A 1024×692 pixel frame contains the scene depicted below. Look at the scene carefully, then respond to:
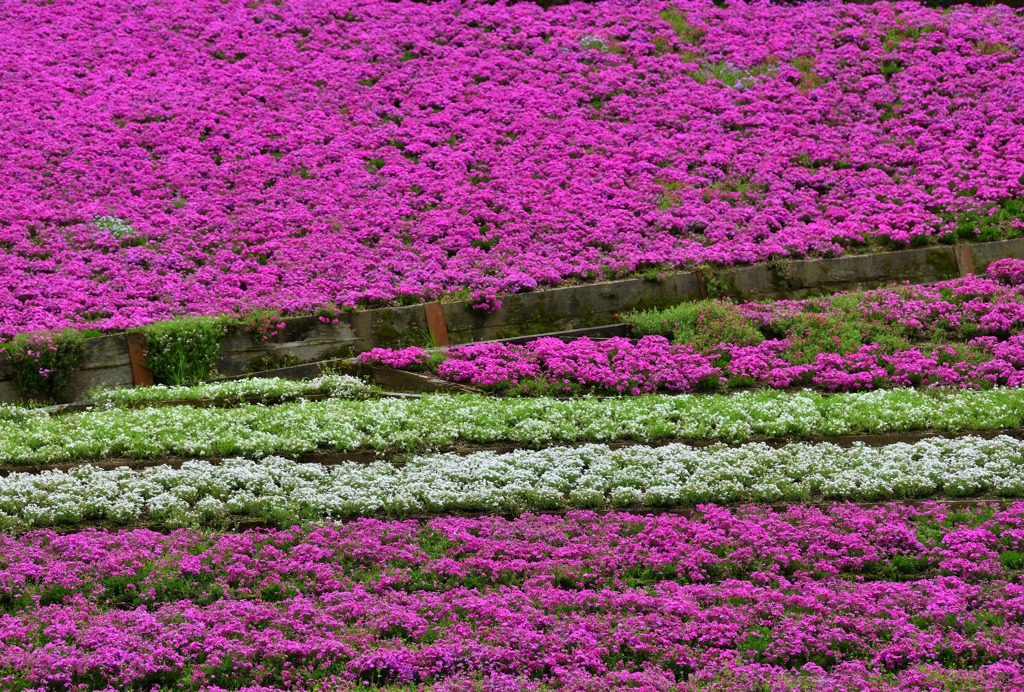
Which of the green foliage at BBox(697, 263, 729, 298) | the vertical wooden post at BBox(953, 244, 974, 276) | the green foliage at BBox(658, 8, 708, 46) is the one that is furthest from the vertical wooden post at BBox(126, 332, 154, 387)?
the green foliage at BBox(658, 8, 708, 46)

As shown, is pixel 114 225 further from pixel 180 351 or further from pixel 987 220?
pixel 987 220

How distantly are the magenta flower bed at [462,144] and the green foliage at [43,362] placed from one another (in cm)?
138

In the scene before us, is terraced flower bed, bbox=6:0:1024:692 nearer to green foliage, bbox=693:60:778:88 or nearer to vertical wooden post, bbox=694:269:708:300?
green foliage, bbox=693:60:778:88

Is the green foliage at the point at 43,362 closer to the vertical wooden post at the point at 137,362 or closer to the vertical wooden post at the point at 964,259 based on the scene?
the vertical wooden post at the point at 137,362

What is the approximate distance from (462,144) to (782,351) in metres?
11.5

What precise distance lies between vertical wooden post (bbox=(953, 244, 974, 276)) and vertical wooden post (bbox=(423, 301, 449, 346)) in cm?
1052

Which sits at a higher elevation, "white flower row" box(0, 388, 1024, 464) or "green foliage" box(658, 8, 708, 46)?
"green foliage" box(658, 8, 708, 46)

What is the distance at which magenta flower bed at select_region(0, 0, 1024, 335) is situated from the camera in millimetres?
21766

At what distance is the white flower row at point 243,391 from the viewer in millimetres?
16312

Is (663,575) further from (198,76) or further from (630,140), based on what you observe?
(198,76)

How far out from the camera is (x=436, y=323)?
19.7 meters

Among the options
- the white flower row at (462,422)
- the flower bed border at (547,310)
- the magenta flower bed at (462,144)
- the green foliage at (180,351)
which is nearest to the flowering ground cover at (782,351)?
the white flower row at (462,422)

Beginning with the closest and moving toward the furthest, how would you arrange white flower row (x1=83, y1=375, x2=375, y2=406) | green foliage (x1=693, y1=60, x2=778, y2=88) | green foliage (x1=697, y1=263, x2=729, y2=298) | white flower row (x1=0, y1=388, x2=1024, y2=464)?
white flower row (x1=0, y1=388, x2=1024, y2=464) → white flower row (x1=83, y1=375, x2=375, y2=406) → green foliage (x1=697, y1=263, x2=729, y2=298) → green foliage (x1=693, y1=60, x2=778, y2=88)

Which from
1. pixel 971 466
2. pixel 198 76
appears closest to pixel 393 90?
pixel 198 76
